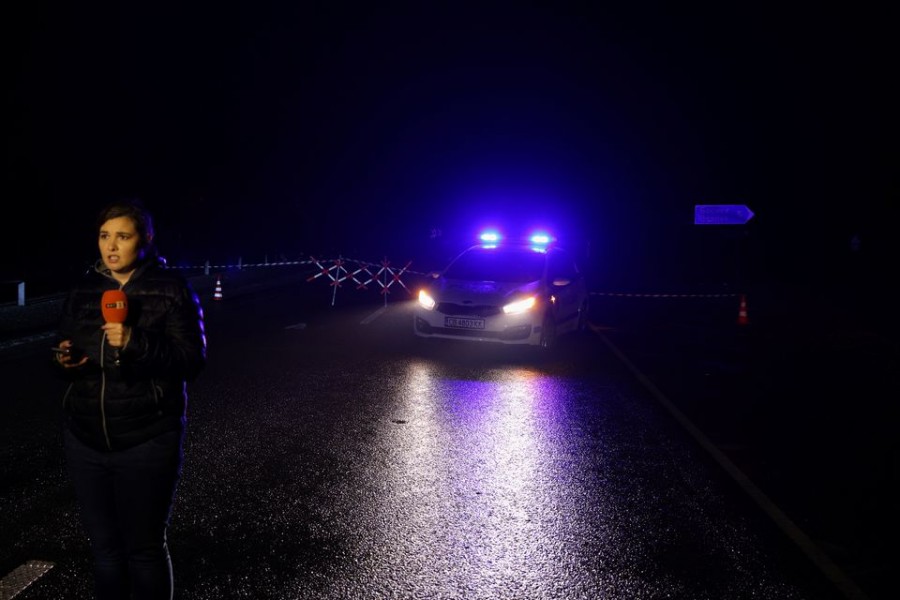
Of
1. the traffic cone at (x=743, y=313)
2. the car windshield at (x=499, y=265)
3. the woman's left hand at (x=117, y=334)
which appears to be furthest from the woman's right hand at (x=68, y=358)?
the traffic cone at (x=743, y=313)

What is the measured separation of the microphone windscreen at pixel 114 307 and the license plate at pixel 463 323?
9043 mm

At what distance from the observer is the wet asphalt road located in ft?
13.1

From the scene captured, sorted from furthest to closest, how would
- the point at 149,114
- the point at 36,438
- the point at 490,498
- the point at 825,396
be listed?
the point at 149,114 → the point at 825,396 → the point at 36,438 → the point at 490,498

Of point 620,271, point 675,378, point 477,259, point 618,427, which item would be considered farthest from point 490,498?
point 620,271

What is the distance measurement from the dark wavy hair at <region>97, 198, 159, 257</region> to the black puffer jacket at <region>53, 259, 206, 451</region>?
0.24 feet

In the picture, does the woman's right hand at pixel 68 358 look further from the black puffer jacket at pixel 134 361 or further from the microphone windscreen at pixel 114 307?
the microphone windscreen at pixel 114 307

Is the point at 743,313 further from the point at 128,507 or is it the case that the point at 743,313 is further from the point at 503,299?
the point at 128,507

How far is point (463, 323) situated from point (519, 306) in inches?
34.9

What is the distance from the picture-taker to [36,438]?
6.58 m

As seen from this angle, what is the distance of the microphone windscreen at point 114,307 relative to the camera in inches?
A: 104

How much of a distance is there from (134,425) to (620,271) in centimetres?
4503

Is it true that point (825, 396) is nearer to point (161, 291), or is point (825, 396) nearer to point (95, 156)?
point (161, 291)

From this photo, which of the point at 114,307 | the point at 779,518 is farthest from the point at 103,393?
the point at 779,518

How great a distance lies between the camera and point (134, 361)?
2.82m
